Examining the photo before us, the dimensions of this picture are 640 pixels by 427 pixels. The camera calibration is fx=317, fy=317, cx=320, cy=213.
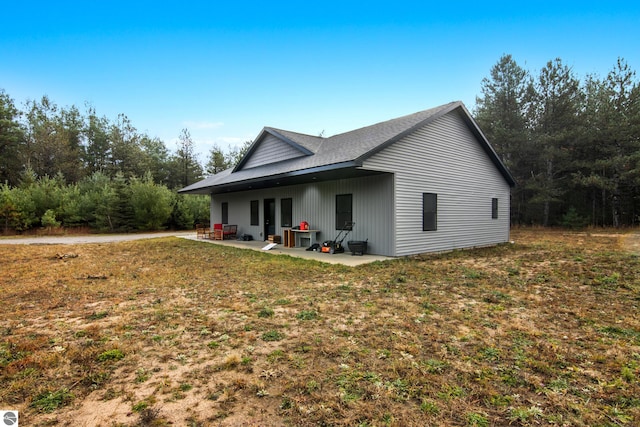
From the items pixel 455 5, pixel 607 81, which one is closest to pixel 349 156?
pixel 455 5

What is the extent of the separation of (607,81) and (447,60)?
42.2 ft

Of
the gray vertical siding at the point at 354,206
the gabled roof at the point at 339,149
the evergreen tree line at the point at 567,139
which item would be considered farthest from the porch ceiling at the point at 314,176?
the evergreen tree line at the point at 567,139

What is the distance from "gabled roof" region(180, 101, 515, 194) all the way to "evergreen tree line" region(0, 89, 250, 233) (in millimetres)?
7808

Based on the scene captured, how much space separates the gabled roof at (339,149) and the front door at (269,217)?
0.85 metres

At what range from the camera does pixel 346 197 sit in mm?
10125

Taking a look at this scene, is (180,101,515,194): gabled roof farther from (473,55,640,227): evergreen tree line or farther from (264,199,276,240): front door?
(473,55,640,227): evergreen tree line

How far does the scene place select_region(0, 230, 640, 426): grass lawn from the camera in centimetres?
197

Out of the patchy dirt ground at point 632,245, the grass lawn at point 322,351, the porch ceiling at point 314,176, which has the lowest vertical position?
the patchy dirt ground at point 632,245

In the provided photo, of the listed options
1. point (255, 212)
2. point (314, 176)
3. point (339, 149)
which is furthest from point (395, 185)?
point (255, 212)

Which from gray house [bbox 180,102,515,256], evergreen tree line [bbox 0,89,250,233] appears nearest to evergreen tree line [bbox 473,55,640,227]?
gray house [bbox 180,102,515,256]

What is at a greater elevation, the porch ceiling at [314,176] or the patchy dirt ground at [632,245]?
the porch ceiling at [314,176]

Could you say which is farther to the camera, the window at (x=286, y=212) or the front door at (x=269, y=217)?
the front door at (x=269, y=217)

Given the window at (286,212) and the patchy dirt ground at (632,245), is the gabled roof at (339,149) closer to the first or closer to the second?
the window at (286,212)

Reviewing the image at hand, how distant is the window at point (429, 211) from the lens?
32.0ft
